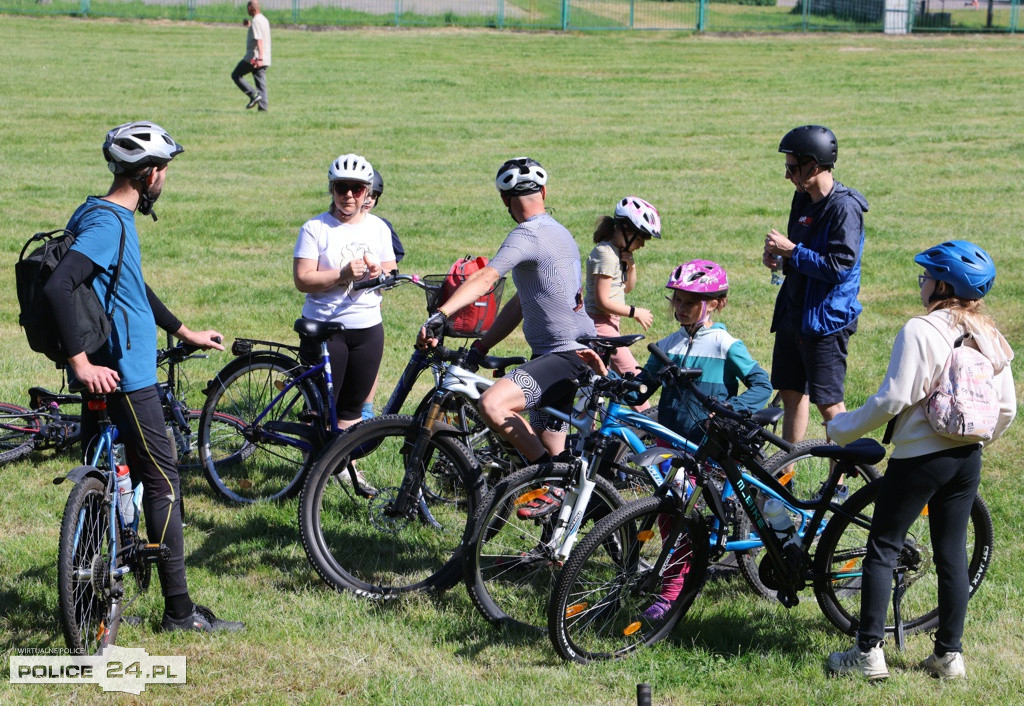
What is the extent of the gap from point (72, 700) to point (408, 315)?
7.08 m

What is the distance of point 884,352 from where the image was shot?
10508mm

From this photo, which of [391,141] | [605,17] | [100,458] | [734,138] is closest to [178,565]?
[100,458]

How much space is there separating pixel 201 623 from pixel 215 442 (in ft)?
7.60

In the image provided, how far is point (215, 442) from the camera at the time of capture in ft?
25.4

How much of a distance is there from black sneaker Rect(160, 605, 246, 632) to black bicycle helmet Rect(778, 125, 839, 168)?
4.01m

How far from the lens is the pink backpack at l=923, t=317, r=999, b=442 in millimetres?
4746

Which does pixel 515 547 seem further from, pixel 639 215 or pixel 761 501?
pixel 639 215

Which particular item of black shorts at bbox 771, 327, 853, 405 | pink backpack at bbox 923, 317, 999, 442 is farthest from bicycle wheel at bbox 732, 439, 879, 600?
pink backpack at bbox 923, 317, 999, 442

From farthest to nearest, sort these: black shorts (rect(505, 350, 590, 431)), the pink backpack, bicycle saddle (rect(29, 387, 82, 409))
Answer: bicycle saddle (rect(29, 387, 82, 409)), black shorts (rect(505, 350, 590, 431)), the pink backpack

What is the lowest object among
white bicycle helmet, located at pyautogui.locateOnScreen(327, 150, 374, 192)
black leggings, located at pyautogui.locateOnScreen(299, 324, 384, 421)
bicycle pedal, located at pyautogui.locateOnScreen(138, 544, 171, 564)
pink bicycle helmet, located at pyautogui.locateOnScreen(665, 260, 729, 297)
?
bicycle pedal, located at pyautogui.locateOnScreen(138, 544, 171, 564)

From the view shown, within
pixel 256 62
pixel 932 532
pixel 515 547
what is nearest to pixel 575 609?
pixel 515 547

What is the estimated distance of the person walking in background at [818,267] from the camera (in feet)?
22.3

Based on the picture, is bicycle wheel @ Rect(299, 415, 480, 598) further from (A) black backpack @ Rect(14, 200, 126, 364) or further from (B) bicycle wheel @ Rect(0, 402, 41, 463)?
(B) bicycle wheel @ Rect(0, 402, 41, 463)

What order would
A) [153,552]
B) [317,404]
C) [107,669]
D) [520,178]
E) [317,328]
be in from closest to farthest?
[107,669]
[153,552]
[520,178]
[317,328]
[317,404]
